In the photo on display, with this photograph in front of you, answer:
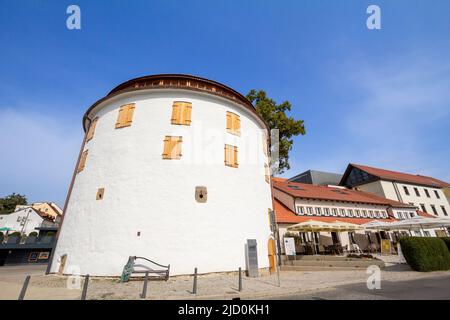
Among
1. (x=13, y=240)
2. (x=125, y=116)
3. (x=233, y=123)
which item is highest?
(x=233, y=123)

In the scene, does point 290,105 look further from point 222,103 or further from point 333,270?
point 333,270

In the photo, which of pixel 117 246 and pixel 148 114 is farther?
pixel 148 114

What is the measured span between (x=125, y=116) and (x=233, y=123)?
737 cm

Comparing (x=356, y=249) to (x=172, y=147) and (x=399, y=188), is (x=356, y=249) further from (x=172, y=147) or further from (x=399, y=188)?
(x=399, y=188)

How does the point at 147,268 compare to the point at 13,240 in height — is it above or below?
below

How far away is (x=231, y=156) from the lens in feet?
48.3

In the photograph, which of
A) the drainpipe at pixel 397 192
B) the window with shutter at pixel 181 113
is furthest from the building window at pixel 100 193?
the drainpipe at pixel 397 192

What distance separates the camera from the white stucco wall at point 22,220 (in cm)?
4291

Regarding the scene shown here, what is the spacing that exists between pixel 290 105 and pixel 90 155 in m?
21.1

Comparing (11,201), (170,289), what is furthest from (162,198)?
(11,201)
